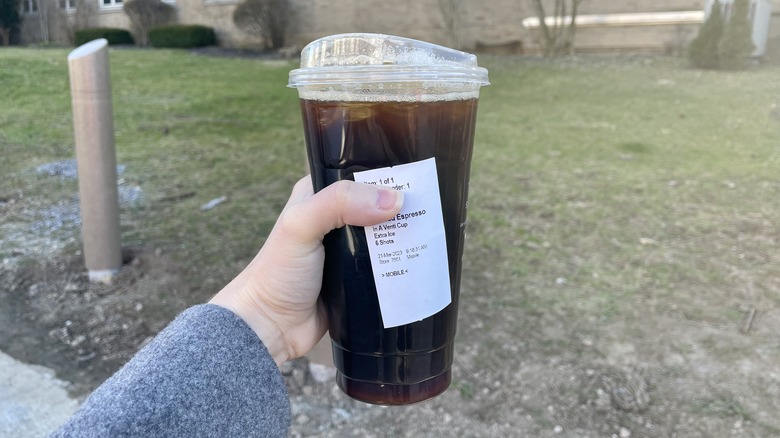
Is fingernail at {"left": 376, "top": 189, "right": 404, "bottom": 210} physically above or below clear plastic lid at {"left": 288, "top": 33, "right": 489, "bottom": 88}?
below

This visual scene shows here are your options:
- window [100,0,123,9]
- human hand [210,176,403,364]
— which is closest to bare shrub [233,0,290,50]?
window [100,0,123,9]

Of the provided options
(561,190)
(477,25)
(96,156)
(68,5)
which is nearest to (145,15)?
(68,5)

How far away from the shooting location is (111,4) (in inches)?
352

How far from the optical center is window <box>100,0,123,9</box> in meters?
8.73

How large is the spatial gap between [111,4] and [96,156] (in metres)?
7.24

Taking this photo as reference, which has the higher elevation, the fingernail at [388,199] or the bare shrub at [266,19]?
the bare shrub at [266,19]

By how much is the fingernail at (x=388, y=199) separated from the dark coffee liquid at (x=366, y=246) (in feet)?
0.16

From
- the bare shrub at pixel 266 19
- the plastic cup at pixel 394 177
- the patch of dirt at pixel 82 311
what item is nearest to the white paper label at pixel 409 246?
the plastic cup at pixel 394 177

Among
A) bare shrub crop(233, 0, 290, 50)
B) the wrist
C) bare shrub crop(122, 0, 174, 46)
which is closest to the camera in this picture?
the wrist

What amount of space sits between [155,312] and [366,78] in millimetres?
2179

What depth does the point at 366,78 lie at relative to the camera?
0.89 metres

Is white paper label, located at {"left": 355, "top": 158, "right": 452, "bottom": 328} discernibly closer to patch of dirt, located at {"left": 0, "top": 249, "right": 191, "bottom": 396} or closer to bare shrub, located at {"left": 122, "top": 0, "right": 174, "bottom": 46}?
patch of dirt, located at {"left": 0, "top": 249, "right": 191, "bottom": 396}

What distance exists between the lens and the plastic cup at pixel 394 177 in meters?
0.90

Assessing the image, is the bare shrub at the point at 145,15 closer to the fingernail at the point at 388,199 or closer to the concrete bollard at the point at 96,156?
the concrete bollard at the point at 96,156
